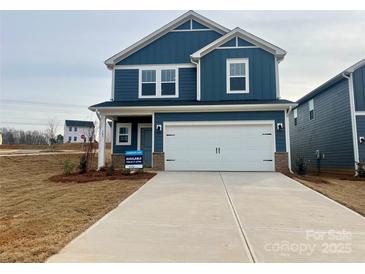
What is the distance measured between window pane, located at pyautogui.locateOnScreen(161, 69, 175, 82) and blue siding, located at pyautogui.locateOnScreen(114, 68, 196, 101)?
424 millimetres

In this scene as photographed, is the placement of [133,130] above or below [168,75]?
below

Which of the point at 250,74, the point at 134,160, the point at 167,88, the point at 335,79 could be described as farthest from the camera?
the point at 167,88

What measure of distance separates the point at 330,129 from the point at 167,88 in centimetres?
907

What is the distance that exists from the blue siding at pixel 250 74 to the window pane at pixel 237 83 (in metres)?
0.33

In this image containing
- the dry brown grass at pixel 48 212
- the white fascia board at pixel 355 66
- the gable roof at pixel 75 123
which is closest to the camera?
the dry brown grass at pixel 48 212

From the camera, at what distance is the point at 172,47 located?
15.1m

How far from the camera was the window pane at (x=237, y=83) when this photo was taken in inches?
536

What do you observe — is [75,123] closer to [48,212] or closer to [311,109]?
[311,109]

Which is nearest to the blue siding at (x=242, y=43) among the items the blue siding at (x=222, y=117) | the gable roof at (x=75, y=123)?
the blue siding at (x=222, y=117)

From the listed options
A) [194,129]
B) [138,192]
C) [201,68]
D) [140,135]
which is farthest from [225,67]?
[138,192]

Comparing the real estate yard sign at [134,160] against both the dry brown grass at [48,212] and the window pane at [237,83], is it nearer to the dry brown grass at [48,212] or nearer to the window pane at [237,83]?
the dry brown grass at [48,212]

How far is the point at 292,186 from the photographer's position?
8.84 meters

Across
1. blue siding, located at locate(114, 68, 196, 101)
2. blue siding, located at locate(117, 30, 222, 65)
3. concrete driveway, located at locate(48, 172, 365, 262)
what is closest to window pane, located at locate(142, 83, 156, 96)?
blue siding, located at locate(114, 68, 196, 101)

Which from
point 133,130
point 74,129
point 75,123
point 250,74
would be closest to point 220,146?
point 250,74
